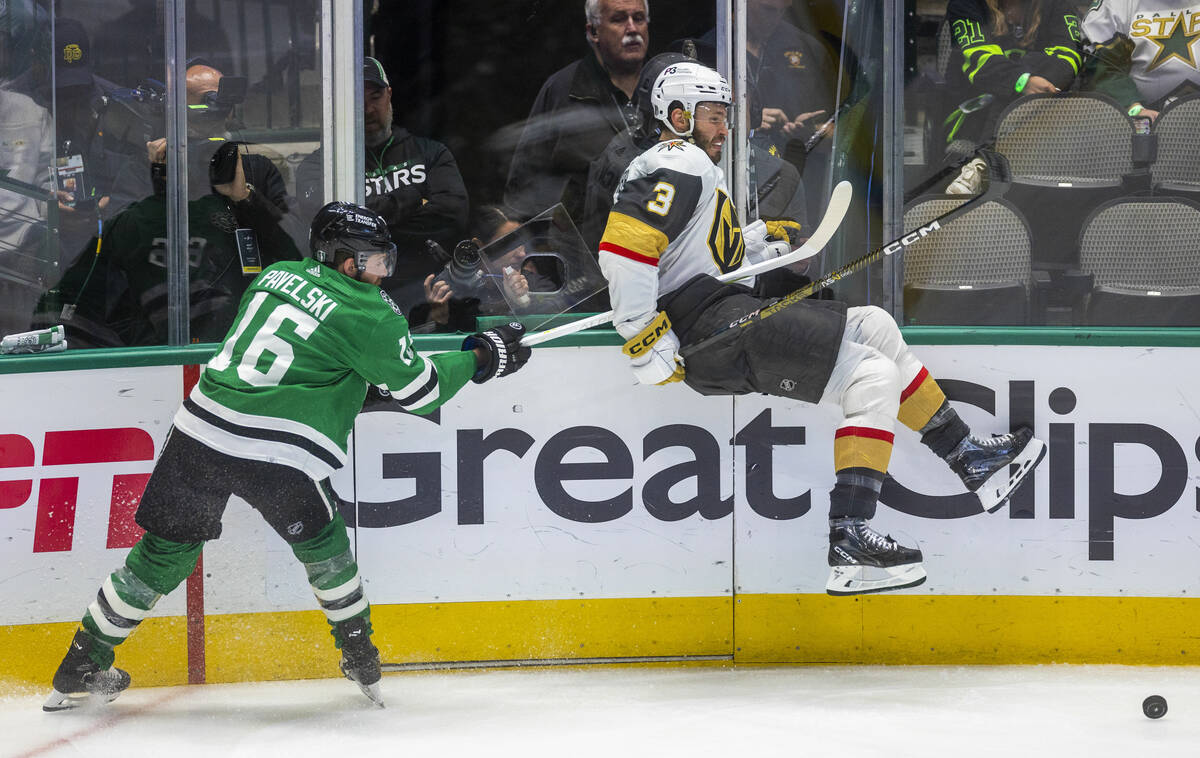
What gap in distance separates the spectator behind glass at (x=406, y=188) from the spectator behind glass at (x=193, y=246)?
0.14 m

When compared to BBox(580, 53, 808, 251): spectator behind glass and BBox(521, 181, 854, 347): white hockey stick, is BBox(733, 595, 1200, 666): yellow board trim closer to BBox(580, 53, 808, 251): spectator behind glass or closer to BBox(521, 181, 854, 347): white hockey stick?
BBox(521, 181, 854, 347): white hockey stick

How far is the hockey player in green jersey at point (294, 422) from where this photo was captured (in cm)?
315

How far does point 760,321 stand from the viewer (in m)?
3.29

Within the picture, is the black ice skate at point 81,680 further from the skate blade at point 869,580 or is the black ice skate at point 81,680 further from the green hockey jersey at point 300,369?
the skate blade at point 869,580

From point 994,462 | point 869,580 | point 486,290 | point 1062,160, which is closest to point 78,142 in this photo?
point 486,290

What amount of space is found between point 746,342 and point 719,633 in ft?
2.83

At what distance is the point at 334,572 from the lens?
3262 millimetres

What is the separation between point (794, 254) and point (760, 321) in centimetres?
23

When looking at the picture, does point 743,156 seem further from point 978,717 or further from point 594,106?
point 978,717

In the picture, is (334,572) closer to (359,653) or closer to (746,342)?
(359,653)

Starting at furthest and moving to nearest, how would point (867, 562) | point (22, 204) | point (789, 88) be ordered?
point (789, 88) < point (22, 204) < point (867, 562)

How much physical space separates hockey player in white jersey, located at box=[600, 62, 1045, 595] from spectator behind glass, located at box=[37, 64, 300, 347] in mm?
1035

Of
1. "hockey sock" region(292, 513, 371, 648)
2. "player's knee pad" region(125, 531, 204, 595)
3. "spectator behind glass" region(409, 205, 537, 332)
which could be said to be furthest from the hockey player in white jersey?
"player's knee pad" region(125, 531, 204, 595)

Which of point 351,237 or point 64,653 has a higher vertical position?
point 351,237
